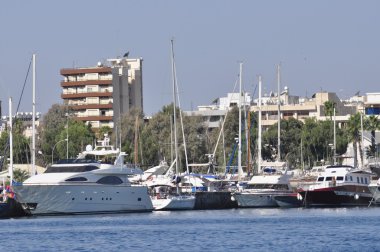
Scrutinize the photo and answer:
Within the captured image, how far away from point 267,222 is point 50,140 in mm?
89767

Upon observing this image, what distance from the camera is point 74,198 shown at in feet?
311

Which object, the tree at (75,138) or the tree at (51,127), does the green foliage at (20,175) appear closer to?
the tree at (75,138)

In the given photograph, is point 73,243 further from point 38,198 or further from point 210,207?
point 210,207

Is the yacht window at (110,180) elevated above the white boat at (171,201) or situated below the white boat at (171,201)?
above

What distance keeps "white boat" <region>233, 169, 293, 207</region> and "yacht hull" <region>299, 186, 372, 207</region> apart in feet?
6.57

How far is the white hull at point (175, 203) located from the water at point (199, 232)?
9.25 feet

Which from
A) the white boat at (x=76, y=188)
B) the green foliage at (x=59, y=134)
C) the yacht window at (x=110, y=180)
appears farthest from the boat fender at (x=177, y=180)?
the green foliage at (x=59, y=134)

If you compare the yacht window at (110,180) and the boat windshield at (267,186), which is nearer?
the yacht window at (110,180)

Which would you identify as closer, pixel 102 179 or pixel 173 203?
pixel 102 179

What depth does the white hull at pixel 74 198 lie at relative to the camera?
93625 mm

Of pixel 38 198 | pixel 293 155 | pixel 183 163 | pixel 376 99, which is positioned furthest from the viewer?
pixel 376 99

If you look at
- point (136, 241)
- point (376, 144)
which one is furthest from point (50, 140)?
point (136, 241)

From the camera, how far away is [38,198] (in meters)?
94.0

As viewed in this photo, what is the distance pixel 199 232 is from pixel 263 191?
3152 centimetres
